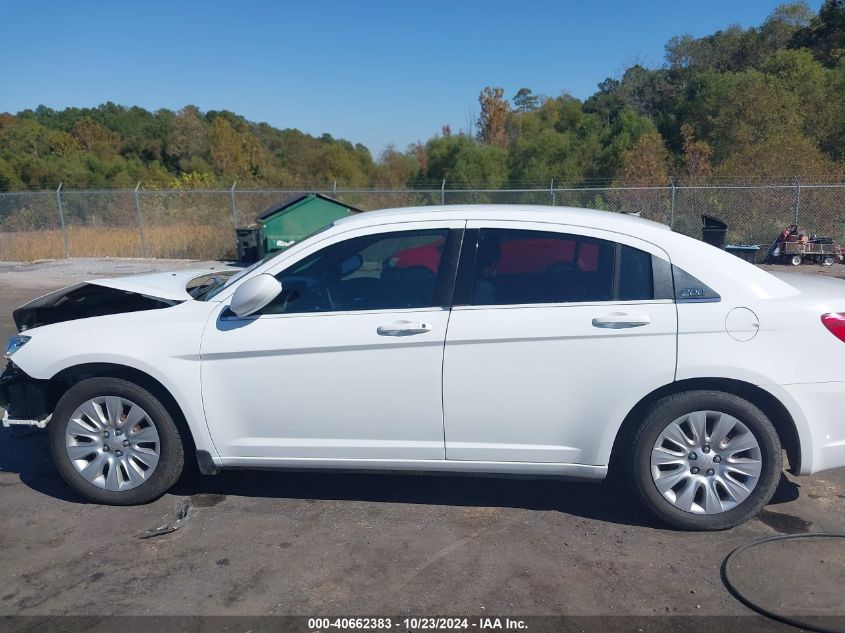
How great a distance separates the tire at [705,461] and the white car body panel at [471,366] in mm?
148

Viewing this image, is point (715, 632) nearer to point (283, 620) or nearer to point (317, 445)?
point (283, 620)

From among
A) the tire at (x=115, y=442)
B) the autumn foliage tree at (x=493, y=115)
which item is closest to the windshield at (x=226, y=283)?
the tire at (x=115, y=442)

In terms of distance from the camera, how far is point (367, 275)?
436 centimetres

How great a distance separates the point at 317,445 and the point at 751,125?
81.6ft

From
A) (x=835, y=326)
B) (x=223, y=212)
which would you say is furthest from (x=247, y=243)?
(x=835, y=326)

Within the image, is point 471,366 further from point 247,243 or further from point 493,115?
point 493,115

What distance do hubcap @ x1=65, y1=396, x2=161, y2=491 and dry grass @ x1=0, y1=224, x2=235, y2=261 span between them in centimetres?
1565

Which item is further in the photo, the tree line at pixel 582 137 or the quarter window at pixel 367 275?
the tree line at pixel 582 137

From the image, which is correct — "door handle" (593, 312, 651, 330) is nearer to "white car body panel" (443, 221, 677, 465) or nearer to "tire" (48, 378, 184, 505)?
"white car body panel" (443, 221, 677, 465)

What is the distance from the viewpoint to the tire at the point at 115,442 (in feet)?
14.3

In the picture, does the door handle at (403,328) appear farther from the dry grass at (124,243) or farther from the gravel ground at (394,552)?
the dry grass at (124,243)

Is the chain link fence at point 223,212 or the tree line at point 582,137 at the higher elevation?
the tree line at point 582,137

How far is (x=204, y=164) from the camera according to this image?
147ft

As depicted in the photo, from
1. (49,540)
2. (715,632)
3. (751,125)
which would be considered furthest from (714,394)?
(751,125)
